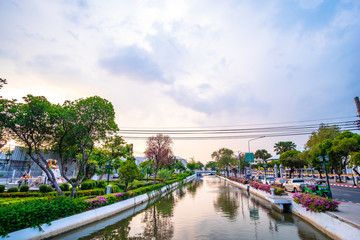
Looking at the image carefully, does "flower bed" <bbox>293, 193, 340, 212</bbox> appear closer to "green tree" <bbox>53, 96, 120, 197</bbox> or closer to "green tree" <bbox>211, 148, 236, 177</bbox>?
"green tree" <bbox>53, 96, 120, 197</bbox>

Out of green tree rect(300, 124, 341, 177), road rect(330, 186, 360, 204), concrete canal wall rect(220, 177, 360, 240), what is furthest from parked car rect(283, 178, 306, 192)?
Result: green tree rect(300, 124, 341, 177)

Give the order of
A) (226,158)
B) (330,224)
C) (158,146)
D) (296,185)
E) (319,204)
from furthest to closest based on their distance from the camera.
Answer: (226,158) < (158,146) < (296,185) < (319,204) < (330,224)

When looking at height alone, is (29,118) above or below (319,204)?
above

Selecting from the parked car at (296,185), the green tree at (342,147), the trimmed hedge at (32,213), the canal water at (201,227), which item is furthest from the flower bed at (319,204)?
the green tree at (342,147)

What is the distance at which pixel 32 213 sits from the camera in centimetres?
1004

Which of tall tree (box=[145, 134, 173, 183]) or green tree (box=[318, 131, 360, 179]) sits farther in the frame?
tall tree (box=[145, 134, 173, 183])

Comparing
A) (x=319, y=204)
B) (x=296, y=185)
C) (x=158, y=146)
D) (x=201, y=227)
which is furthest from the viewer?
(x=158, y=146)

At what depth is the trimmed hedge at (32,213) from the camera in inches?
352

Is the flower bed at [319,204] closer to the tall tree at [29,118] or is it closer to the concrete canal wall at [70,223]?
the concrete canal wall at [70,223]

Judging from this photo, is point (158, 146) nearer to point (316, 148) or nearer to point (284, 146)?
point (316, 148)

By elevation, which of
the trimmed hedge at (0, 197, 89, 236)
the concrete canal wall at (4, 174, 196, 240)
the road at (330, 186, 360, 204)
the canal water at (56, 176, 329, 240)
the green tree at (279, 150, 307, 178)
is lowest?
the canal water at (56, 176, 329, 240)

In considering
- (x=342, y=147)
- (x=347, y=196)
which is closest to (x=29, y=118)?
(x=347, y=196)

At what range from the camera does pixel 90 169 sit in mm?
37719

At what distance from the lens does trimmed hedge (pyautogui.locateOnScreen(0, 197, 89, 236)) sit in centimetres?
895
